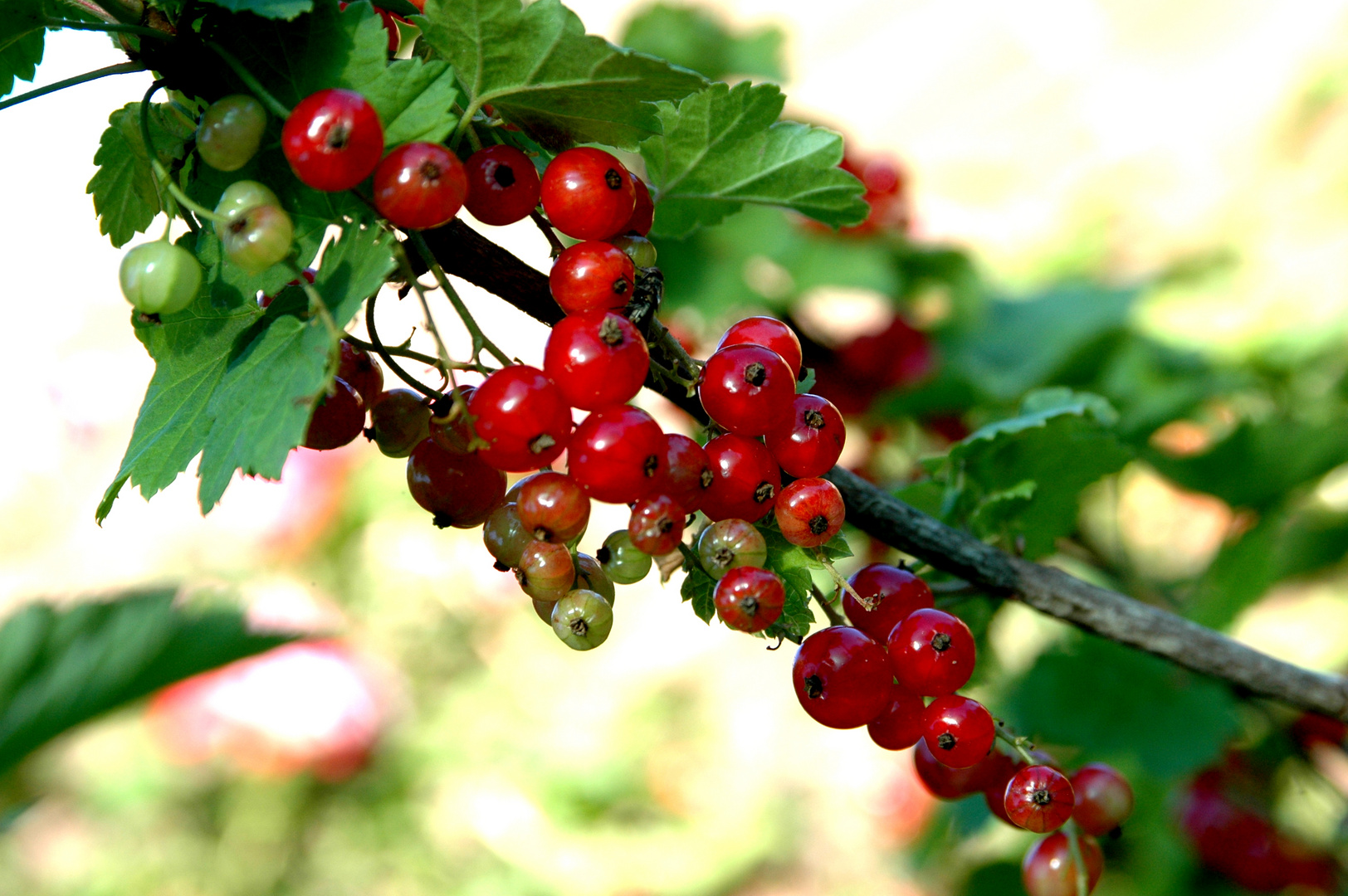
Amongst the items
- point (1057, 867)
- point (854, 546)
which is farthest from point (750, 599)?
point (854, 546)

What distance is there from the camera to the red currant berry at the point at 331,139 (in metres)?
0.35

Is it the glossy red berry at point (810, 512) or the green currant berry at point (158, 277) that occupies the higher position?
the green currant berry at point (158, 277)

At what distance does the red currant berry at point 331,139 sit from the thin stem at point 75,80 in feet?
0.27

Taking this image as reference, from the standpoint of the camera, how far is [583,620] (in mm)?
396

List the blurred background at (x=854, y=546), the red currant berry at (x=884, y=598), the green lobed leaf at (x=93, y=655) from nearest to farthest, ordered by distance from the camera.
Result: the red currant berry at (x=884, y=598)
the green lobed leaf at (x=93, y=655)
the blurred background at (x=854, y=546)

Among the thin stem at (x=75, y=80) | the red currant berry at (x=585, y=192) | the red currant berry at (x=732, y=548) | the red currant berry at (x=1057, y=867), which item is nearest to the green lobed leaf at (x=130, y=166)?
the thin stem at (x=75, y=80)

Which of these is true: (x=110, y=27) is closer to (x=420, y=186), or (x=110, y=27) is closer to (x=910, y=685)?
(x=420, y=186)

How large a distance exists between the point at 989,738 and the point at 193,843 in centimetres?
221

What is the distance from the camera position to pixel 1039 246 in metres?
2.28

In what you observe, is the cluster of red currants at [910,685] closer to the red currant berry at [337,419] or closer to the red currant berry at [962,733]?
the red currant berry at [962,733]

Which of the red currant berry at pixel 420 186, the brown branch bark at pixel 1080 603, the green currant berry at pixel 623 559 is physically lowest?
the brown branch bark at pixel 1080 603

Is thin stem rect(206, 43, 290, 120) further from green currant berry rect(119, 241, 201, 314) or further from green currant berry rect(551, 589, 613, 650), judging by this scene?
green currant berry rect(551, 589, 613, 650)

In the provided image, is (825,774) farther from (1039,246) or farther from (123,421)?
(123,421)

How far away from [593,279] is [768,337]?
9cm
